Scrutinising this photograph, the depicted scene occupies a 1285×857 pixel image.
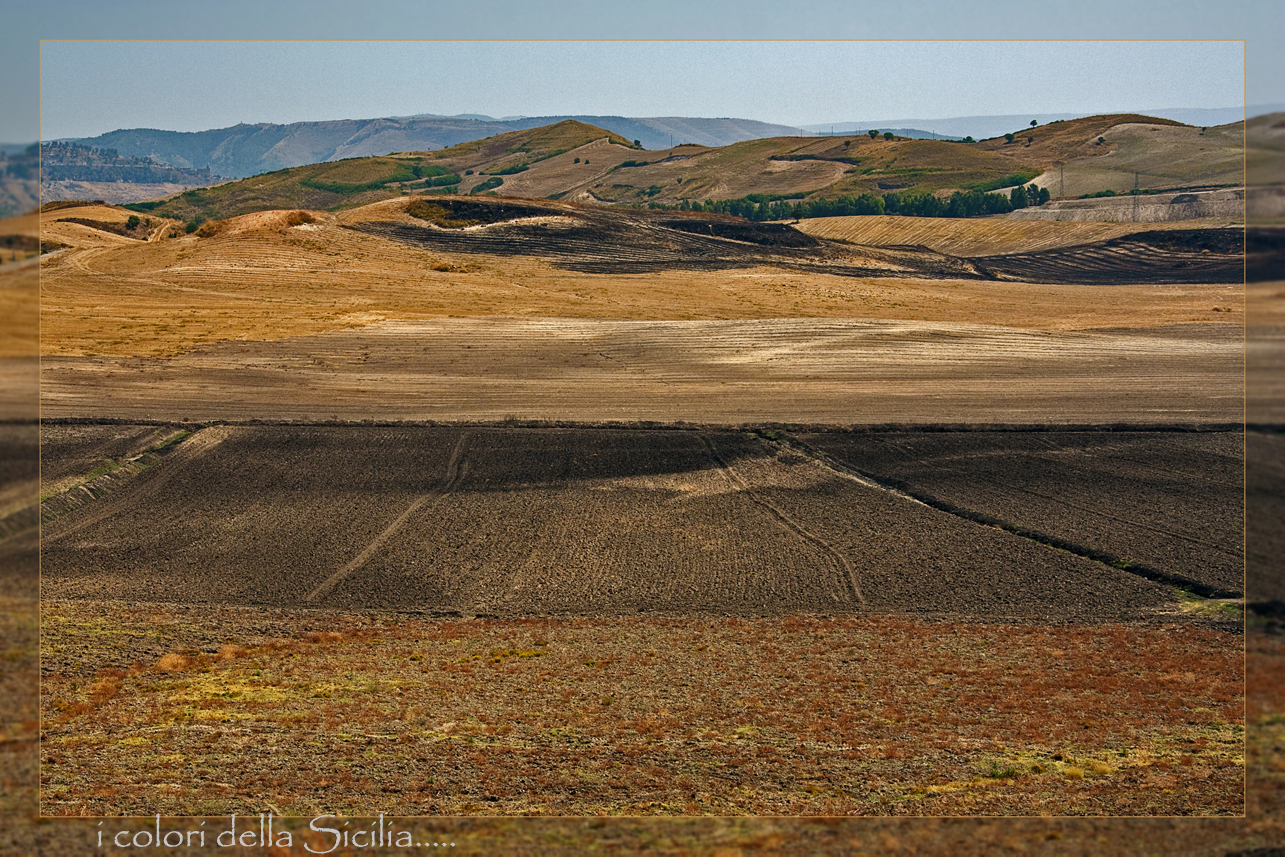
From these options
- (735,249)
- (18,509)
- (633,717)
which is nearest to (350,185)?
(735,249)

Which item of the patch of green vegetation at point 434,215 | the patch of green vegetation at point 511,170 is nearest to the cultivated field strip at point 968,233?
the patch of green vegetation at point 434,215

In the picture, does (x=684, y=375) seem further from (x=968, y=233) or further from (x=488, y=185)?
(x=488, y=185)

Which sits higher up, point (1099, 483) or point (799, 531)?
point (1099, 483)

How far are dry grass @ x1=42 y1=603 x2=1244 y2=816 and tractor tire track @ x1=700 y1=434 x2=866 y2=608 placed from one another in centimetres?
211

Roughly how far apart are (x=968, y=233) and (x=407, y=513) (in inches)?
3685

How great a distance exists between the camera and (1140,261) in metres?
82.1

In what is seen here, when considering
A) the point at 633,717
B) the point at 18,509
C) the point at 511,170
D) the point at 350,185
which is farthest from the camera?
the point at 511,170

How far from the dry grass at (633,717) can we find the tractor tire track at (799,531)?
2.11 m

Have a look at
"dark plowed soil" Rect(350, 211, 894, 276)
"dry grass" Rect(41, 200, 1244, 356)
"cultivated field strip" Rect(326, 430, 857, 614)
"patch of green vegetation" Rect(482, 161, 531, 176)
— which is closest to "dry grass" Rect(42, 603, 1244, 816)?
"cultivated field strip" Rect(326, 430, 857, 614)

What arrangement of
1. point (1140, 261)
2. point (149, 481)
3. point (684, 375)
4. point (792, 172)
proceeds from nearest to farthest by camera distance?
1. point (149, 481)
2. point (684, 375)
3. point (1140, 261)
4. point (792, 172)

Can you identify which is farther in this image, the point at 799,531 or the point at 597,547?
the point at 799,531

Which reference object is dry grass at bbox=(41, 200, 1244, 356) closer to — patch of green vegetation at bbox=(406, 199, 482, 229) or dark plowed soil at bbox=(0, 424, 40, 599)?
patch of green vegetation at bbox=(406, 199, 482, 229)

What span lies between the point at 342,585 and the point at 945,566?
39.9 feet

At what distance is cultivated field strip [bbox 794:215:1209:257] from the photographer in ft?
308
